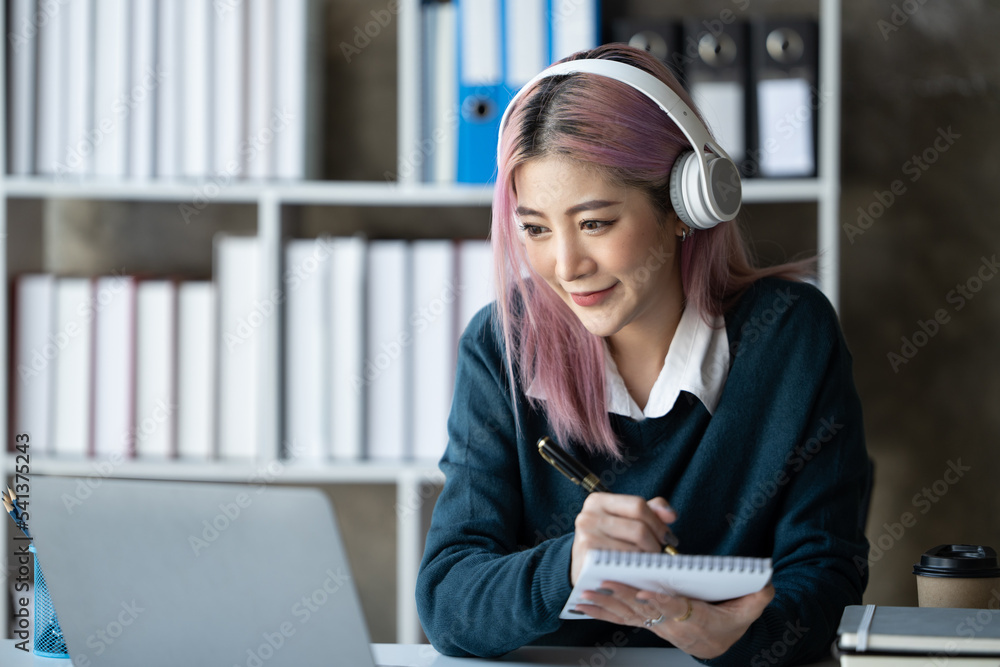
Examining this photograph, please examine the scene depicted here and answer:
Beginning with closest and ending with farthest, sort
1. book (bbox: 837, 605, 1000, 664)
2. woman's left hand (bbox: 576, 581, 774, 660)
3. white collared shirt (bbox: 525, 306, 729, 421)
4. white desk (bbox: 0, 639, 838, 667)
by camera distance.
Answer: book (bbox: 837, 605, 1000, 664) → woman's left hand (bbox: 576, 581, 774, 660) → white desk (bbox: 0, 639, 838, 667) → white collared shirt (bbox: 525, 306, 729, 421)

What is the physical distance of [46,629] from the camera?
93 cm

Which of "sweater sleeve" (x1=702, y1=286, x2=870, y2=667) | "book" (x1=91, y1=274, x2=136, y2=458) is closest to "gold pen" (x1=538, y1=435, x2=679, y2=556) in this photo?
"sweater sleeve" (x1=702, y1=286, x2=870, y2=667)

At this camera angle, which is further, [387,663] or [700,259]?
[700,259]

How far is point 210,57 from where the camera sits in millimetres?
1879

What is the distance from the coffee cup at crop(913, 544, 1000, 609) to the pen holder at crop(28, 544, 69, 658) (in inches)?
34.4

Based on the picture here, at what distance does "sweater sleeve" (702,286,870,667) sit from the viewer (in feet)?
3.22

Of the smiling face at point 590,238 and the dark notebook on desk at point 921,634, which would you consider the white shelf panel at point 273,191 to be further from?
the dark notebook on desk at point 921,634

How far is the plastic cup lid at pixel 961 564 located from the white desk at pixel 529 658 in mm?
151

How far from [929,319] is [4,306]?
2016mm

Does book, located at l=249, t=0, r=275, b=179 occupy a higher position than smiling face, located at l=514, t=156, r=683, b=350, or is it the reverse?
book, located at l=249, t=0, r=275, b=179

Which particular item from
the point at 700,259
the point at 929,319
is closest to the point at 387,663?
the point at 700,259

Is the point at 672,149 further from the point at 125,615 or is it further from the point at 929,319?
the point at 929,319

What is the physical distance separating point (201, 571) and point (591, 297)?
0.60 metres

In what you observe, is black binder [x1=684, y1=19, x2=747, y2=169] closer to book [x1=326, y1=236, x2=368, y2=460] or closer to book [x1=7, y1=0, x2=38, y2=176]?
book [x1=326, y1=236, x2=368, y2=460]
